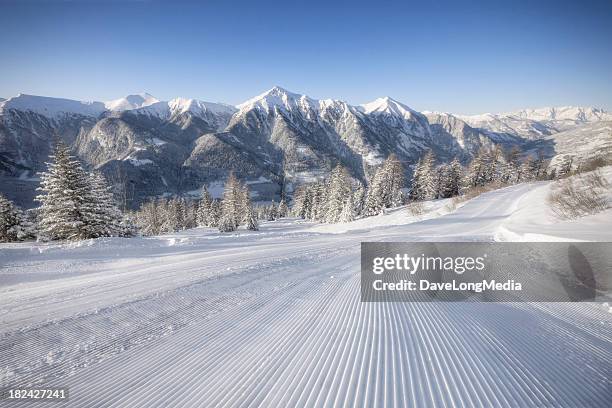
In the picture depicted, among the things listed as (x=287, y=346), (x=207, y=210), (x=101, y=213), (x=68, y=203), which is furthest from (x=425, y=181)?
(x=287, y=346)

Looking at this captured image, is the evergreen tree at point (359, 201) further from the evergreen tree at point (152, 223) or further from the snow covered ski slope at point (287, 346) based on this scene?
the evergreen tree at point (152, 223)

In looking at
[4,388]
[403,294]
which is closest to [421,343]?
[403,294]

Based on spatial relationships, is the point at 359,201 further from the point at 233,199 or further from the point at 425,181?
the point at 233,199

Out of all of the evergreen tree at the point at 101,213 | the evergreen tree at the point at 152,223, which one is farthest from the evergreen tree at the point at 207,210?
the evergreen tree at the point at 101,213

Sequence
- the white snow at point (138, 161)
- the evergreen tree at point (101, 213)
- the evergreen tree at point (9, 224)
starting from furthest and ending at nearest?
the white snow at point (138, 161)
the evergreen tree at point (9, 224)
the evergreen tree at point (101, 213)

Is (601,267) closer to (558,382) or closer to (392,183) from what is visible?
(558,382)
